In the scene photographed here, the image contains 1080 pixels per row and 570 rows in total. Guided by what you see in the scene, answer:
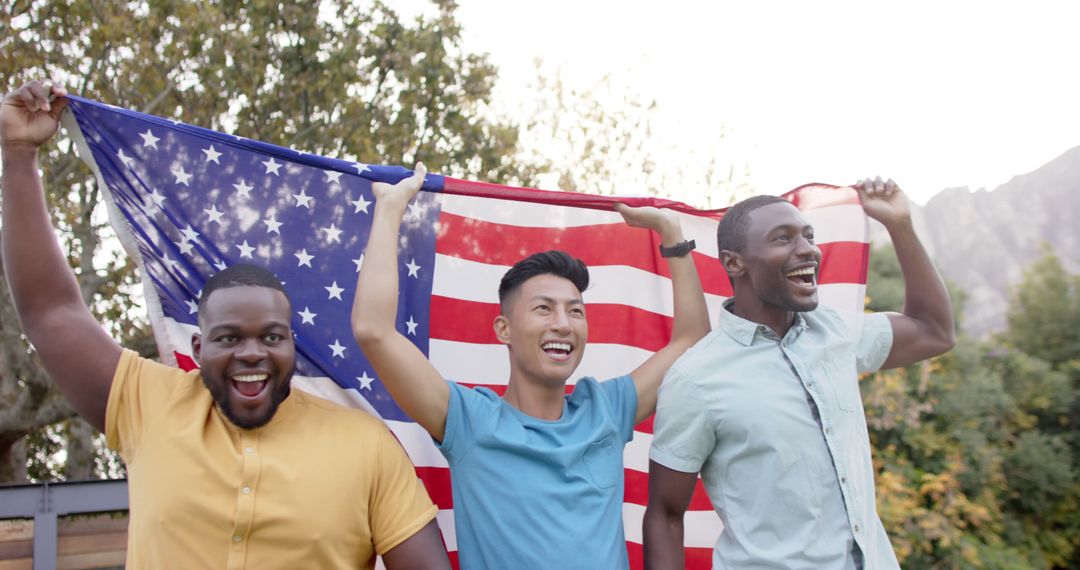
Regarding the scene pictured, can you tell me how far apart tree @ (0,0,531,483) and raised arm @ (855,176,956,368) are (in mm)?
5820

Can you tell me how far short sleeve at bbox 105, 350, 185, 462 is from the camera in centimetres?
245

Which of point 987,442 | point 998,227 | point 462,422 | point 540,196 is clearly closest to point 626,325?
point 540,196

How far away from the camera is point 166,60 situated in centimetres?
793

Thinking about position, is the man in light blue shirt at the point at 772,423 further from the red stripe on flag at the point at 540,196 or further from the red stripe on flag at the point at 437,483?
the red stripe on flag at the point at 437,483

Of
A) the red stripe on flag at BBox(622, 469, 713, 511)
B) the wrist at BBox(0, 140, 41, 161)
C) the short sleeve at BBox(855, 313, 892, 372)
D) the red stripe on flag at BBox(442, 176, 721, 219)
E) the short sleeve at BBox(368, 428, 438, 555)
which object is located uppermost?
the wrist at BBox(0, 140, 41, 161)

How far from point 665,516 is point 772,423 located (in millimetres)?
470

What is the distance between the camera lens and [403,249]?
10.9ft

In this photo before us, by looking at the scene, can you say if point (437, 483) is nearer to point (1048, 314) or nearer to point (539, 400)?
point (539, 400)

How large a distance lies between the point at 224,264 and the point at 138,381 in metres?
0.66

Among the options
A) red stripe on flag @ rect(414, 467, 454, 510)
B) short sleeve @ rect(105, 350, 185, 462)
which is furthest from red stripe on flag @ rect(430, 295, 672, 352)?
short sleeve @ rect(105, 350, 185, 462)

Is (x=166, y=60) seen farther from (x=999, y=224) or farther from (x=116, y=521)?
(x=999, y=224)

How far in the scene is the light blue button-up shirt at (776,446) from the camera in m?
2.56

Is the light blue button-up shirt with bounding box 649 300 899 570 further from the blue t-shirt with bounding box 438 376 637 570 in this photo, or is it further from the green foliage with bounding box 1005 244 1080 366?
the green foliage with bounding box 1005 244 1080 366

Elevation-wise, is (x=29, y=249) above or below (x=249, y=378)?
above
